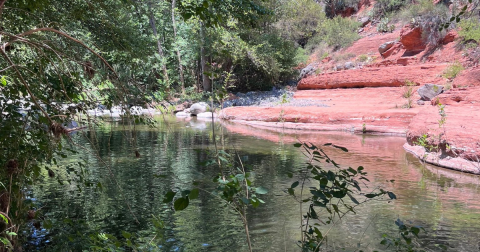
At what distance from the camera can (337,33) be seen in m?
30.8

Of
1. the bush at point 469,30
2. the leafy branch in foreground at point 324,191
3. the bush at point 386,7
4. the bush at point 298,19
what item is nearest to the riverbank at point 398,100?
the bush at point 469,30

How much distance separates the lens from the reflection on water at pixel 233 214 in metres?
4.64

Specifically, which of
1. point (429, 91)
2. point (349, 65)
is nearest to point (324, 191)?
point (429, 91)

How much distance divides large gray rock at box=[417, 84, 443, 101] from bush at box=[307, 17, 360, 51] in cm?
1261

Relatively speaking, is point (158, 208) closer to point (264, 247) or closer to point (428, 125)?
point (264, 247)

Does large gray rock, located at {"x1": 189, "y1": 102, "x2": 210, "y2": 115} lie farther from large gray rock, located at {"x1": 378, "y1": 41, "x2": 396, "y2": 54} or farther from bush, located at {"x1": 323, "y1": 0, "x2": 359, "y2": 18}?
bush, located at {"x1": 323, "y1": 0, "x2": 359, "y2": 18}

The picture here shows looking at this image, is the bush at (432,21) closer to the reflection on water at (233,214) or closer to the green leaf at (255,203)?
the reflection on water at (233,214)

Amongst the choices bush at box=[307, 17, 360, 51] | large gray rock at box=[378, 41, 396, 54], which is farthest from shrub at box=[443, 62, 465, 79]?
bush at box=[307, 17, 360, 51]

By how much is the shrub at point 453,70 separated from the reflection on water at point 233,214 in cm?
1063

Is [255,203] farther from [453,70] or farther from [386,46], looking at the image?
[386,46]

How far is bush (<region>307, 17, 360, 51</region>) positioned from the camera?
29.8 meters

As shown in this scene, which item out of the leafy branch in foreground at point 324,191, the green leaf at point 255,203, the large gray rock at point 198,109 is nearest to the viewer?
the green leaf at point 255,203

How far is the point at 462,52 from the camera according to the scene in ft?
67.6

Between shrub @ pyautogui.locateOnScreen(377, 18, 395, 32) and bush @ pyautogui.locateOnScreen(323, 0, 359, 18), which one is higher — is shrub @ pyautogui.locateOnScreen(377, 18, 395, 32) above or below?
below
